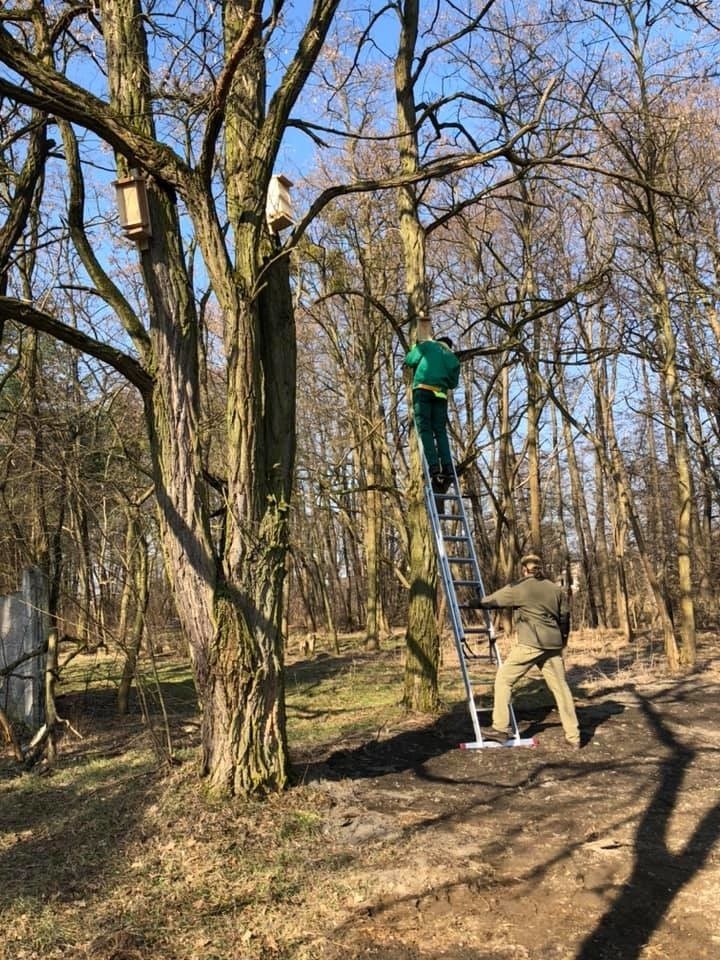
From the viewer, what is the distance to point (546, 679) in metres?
7.23

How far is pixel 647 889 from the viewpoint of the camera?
413 centimetres

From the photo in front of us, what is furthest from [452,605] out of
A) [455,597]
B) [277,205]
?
[277,205]

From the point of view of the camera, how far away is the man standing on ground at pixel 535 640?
23.4 feet

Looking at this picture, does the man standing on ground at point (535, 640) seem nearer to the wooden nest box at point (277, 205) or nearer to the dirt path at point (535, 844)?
the dirt path at point (535, 844)

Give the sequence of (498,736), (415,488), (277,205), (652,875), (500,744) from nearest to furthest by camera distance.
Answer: (652,875)
(277,205)
(500,744)
(498,736)
(415,488)

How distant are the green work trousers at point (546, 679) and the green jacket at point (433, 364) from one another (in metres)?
3.02

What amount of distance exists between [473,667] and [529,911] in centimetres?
964

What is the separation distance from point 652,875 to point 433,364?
5.47m

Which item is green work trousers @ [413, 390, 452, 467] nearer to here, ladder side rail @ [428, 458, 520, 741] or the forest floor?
ladder side rail @ [428, 458, 520, 741]

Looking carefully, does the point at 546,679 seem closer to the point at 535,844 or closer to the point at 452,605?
the point at 452,605

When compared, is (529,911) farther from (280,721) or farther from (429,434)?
(429,434)

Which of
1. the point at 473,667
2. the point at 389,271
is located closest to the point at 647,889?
the point at 473,667

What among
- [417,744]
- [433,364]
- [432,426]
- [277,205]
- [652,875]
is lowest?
[652,875]

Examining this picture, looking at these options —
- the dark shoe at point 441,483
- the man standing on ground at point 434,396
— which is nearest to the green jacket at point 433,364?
the man standing on ground at point 434,396
